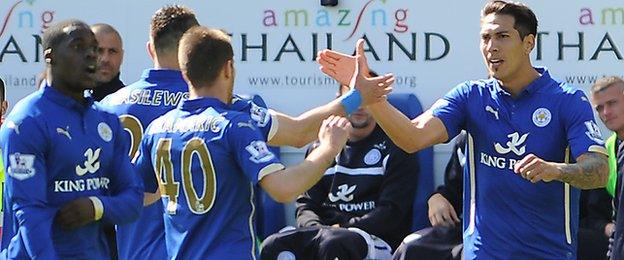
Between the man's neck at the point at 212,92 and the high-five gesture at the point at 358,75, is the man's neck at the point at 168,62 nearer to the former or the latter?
the high-five gesture at the point at 358,75

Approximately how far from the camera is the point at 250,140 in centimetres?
465

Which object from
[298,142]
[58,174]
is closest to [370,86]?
[298,142]

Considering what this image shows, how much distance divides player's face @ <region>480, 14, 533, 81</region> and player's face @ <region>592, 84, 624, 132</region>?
1850mm

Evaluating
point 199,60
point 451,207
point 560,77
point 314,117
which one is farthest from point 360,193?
point 199,60

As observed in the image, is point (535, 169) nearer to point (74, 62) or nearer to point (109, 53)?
point (74, 62)

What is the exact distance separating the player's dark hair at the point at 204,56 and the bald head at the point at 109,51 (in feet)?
8.33

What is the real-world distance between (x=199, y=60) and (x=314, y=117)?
3.13 feet

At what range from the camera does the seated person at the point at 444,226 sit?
7.38m

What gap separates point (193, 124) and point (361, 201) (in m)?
3.20

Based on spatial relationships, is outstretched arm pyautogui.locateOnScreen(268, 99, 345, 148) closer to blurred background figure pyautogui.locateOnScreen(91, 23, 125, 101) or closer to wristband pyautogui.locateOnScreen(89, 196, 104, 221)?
wristband pyautogui.locateOnScreen(89, 196, 104, 221)

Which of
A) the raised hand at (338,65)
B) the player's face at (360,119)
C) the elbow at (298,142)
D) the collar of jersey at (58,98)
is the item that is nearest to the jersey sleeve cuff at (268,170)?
the collar of jersey at (58,98)

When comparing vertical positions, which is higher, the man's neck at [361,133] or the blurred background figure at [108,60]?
the blurred background figure at [108,60]

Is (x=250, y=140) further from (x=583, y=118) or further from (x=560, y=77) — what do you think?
(x=560, y=77)

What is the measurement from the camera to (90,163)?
4.87m
